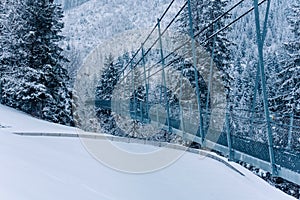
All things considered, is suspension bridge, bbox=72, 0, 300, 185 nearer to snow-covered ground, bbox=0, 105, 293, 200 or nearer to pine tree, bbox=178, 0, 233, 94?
pine tree, bbox=178, 0, 233, 94

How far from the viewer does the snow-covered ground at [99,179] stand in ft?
11.7

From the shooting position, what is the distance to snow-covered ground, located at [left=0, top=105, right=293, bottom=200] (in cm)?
356

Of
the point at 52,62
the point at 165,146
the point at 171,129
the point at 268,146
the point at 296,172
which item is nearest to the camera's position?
the point at 296,172

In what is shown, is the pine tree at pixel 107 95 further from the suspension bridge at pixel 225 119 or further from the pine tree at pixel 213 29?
the pine tree at pixel 213 29

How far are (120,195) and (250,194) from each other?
3394 millimetres

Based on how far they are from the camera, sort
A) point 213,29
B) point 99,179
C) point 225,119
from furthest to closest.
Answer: point 213,29 < point 225,119 < point 99,179

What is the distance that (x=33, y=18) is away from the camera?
57.0 feet

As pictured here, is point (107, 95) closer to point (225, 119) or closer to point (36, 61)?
point (36, 61)

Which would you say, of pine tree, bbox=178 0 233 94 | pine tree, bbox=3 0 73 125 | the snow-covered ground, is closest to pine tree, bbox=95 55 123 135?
pine tree, bbox=3 0 73 125

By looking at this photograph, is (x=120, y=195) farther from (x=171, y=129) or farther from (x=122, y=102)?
(x=122, y=102)

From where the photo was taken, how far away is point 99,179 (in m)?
5.46

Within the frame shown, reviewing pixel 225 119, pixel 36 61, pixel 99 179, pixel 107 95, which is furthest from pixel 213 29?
pixel 107 95

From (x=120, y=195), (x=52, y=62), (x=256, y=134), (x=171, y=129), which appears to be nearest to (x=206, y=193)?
(x=256, y=134)

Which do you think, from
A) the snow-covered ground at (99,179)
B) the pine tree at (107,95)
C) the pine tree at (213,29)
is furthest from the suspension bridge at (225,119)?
the pine tree at (107,95)
